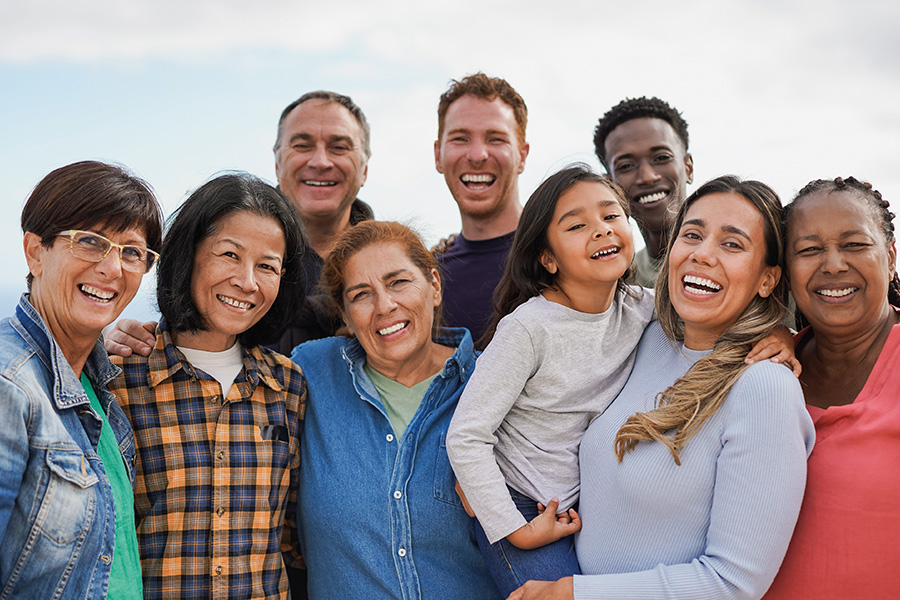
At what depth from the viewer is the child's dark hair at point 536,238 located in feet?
9.89

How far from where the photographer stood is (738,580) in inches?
83.5

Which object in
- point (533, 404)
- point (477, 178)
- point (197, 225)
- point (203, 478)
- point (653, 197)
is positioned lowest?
point (203, 478)

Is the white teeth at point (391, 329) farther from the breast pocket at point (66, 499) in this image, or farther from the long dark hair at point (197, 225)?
the breast pocket at point (66, 499)

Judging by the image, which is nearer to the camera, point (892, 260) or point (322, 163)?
point (892, 260)

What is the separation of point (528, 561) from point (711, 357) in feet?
3.36

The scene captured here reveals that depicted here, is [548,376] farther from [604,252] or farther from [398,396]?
[398,396]

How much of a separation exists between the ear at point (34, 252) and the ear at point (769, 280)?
255 cm

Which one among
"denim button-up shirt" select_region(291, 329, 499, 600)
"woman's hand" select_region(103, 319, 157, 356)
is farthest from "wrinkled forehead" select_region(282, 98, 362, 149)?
"denim button-up shirt" select_region(291, 329, 499, 600)

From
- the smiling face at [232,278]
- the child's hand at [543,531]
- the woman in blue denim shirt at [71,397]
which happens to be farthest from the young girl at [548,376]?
the woman in blue denim shirt at [71,397]

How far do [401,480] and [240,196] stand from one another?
4.45 ft

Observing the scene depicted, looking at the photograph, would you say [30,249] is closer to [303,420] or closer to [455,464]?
[303,420]

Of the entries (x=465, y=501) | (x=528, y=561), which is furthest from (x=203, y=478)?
(x=528, y=561)

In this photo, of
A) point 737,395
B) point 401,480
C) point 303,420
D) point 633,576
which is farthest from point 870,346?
point 303,420

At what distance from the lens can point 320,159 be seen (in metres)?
4.71
